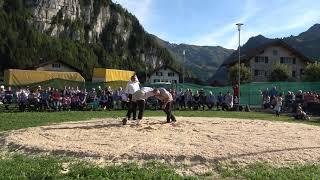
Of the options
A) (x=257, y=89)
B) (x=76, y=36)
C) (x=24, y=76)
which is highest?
(x=76, y=36)

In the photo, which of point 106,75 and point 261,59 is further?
point 261,59

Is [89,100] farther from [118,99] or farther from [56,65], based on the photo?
[56,65]

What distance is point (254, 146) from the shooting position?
13.1 m

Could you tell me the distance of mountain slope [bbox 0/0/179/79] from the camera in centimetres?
12962

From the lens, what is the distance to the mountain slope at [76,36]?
425ft

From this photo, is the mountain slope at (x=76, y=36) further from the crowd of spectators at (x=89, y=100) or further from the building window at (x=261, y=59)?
the crowd of spectators at (x=89, y=100)

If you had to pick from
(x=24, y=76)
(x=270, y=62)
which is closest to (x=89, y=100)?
(x=24, y=76)

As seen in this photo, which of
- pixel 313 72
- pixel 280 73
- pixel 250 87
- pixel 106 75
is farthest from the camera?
pixel 280 73

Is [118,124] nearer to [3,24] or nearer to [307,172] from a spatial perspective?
[307,172]

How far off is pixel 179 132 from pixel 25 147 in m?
4.31

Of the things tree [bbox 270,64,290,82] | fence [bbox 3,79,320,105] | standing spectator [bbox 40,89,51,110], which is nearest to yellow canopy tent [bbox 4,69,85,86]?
fence [bbox 3,79,320,105]

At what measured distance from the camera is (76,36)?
157 m

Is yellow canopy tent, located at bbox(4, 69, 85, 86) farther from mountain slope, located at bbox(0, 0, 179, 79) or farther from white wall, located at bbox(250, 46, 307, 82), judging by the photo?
mountain slope, located at bbox(0, 0, 179, 79)

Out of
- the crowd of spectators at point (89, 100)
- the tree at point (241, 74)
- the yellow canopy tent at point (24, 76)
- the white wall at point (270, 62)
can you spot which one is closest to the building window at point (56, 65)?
the white wall at point (270, 62)
